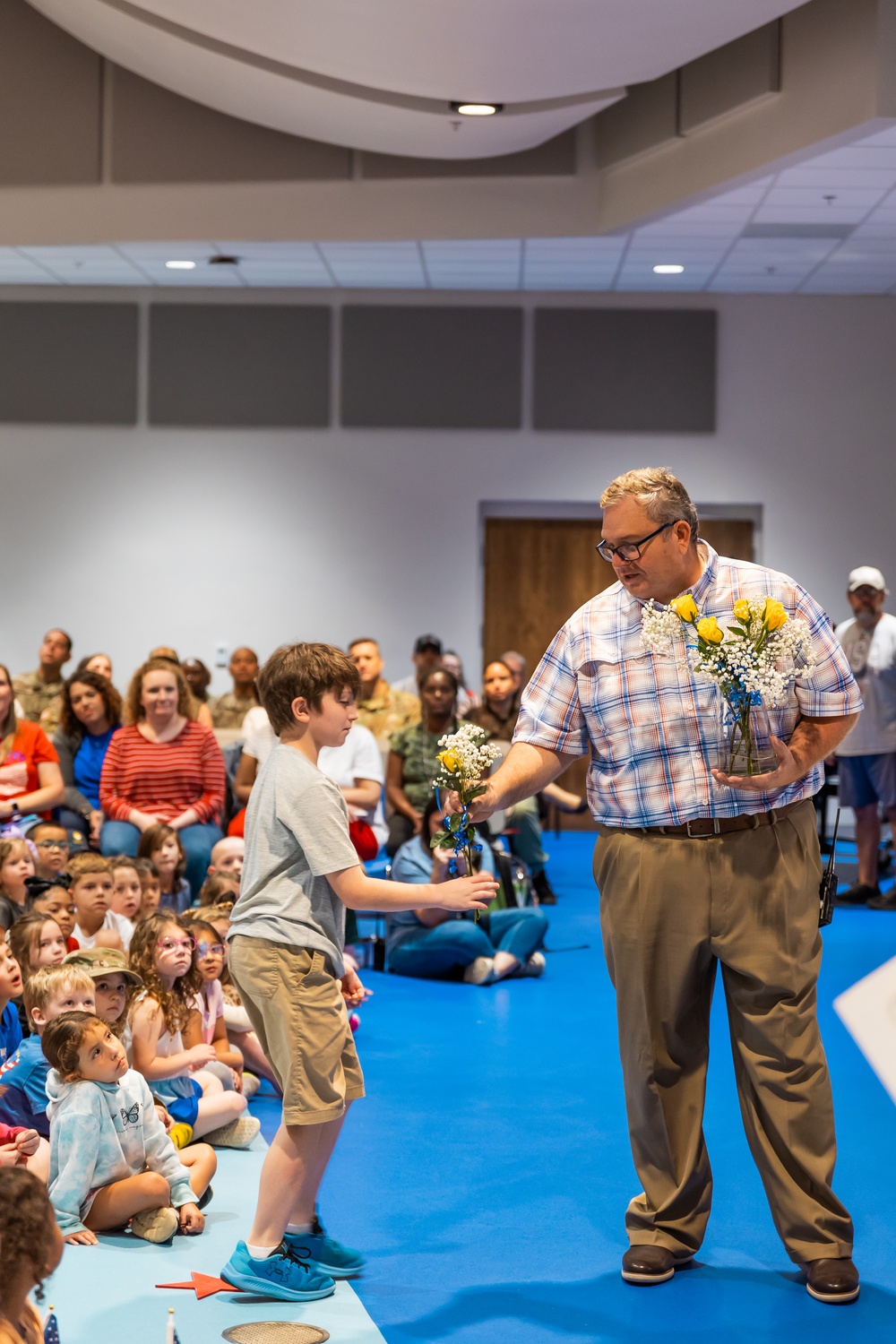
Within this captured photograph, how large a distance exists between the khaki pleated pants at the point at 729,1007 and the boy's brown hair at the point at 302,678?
0.69 metres

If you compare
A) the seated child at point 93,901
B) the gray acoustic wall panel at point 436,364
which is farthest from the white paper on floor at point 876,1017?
the gray acoustic wall panel at point 436,364

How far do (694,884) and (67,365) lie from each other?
974cm

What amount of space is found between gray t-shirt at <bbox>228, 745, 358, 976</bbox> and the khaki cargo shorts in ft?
0.11

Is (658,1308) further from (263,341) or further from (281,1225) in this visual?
(263,341)

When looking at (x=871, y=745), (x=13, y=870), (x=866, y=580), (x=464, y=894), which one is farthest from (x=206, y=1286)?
(x=866, y=580)

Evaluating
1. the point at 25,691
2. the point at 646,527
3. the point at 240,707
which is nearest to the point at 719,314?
the point at 240,707

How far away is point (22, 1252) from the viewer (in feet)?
6.39

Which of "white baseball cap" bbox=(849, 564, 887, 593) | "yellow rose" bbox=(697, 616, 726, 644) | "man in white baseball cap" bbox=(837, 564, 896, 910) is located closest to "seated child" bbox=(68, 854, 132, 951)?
"yellow rose" bbox=(697, 616, 726, 644)

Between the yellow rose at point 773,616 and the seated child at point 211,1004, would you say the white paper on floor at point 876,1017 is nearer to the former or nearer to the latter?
the yellow rose at point 773,616

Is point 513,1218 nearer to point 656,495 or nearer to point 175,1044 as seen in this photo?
point 175,1044

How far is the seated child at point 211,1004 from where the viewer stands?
4.12 metres

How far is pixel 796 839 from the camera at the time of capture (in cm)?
299

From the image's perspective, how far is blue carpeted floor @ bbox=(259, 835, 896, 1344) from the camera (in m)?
2.87

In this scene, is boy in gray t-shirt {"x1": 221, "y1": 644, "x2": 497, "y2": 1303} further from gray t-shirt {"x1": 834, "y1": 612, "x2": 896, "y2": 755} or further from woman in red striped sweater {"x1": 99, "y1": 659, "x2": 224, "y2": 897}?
gray t-shirt {"x1": 834, "y1": 612, "x2": 896, "y2": 755}
